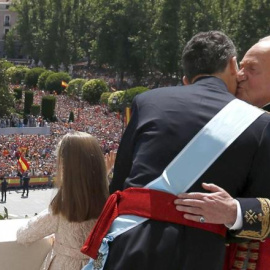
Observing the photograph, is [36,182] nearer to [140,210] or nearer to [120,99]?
[120,99]

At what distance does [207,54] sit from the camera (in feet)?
7.76

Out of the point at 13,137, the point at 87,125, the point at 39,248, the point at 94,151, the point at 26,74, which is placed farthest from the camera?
the point at 26,74

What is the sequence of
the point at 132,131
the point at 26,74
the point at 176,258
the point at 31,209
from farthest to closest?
the point at 26,74 → the point at 31,209 → the point at 132,131 → the point at 176,258

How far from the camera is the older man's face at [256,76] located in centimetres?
251

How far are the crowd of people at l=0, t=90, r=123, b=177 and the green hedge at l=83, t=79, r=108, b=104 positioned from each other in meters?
0.54

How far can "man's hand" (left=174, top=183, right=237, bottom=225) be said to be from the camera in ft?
6.99

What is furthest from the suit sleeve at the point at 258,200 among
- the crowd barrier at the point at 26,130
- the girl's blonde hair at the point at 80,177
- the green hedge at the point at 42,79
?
the green hedge at the point at 42,79

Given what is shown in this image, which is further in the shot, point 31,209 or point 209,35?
point 31,209

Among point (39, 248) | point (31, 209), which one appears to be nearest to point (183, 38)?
point (31, 209)

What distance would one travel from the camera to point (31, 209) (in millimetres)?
18438

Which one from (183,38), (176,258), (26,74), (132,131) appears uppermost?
(132,131)

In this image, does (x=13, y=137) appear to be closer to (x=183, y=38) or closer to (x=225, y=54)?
(x=183, y=38)

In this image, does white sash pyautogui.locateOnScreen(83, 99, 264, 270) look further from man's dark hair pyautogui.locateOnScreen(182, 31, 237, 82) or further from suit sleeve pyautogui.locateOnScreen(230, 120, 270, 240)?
man's dark hair pyautogui.locateOnScreen(182, 31, 237, 82)

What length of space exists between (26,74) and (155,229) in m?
44.2
